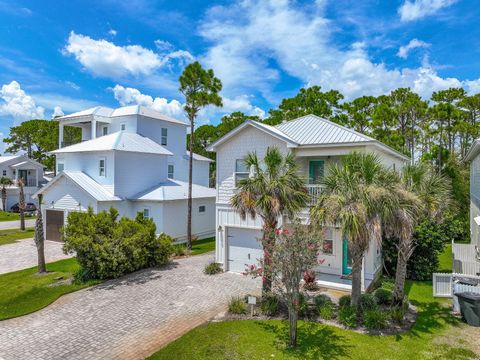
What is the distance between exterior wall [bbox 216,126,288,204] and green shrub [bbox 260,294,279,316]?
20.9ft

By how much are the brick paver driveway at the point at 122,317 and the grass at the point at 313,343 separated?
1.05 m

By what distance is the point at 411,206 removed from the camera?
1024 cm

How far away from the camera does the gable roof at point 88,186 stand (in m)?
22.5

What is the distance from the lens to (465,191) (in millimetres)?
28344

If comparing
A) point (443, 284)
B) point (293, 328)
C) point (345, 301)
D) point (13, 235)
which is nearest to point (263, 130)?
point (345, 301)

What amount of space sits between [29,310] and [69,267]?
626cm

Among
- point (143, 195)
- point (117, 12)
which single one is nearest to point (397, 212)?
point (117, 12)

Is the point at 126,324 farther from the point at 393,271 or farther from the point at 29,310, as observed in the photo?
the point at 393,271

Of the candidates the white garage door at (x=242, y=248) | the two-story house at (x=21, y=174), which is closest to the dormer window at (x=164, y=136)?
the white garage door at (x=242, y=248)

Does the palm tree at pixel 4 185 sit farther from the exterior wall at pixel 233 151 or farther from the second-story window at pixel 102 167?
the exterior wall at pixel 233 151

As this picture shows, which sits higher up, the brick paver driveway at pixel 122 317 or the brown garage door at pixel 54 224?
the brown garage door at pixel 54 224

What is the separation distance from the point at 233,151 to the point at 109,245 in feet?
26.2

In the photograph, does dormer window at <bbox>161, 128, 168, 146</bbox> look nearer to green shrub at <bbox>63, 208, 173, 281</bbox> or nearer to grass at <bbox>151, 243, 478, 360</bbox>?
green shrub at <bbox>63, 208, 173, 281</bbox>

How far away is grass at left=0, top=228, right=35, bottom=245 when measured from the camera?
25467 millimetres
